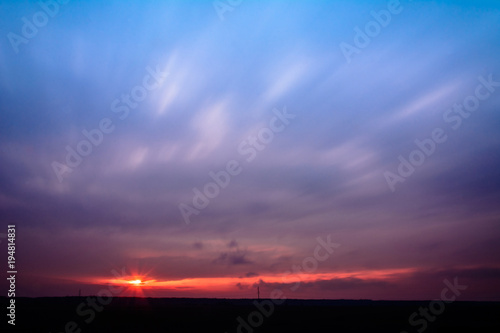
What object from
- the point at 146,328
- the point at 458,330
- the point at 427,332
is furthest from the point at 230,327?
the point at 458,330

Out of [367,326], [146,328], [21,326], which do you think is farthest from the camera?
[367,326]

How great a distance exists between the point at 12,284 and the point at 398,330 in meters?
48.0

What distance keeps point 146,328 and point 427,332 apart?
3946 centimetres

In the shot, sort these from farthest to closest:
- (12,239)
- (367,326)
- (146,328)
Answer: (367,326)
(146,328)
(12,239)

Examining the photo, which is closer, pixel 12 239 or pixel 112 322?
pixel 12 239

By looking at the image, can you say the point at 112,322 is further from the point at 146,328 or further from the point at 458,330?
the point at 458,330

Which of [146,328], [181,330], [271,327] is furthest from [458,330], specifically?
[146,328]

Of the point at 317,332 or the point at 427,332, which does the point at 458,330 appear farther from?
the point at 317,332

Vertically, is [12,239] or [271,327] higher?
[12,239]

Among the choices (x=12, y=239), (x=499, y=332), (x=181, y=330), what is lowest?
(x=499, y=332)

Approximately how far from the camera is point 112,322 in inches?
2354

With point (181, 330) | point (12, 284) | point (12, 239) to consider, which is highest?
point (12, 239)

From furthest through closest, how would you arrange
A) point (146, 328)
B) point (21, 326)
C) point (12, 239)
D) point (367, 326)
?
1. point (367, 326)
2. point (146, 328)
3. point (21, 326)
4. point (12, 239)

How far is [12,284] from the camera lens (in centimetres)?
3972
